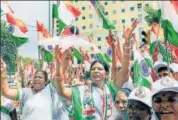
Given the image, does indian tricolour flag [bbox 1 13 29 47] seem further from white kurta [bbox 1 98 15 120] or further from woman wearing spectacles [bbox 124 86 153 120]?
woman wearing spectacles [bbox 124 86 153 120]

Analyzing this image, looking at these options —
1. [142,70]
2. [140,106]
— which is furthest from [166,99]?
[142,70]

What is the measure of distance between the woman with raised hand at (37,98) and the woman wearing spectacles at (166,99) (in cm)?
206

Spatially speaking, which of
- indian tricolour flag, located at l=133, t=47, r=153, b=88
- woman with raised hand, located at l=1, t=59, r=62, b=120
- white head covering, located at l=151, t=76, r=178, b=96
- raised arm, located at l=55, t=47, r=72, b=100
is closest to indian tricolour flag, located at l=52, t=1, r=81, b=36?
indian tricolour flag, located at l=133, t=47, r=153, b=88

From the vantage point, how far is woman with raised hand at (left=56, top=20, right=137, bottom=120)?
14.8 ft

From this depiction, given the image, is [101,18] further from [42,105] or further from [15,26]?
[42,105]

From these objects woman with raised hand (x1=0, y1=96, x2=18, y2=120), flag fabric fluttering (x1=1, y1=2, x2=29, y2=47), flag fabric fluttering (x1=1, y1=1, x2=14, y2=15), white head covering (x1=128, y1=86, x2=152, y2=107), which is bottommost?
woman with raised hand (x1=0, y1=96, x2=18, y2=120)

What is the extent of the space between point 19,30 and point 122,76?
3.18 metres

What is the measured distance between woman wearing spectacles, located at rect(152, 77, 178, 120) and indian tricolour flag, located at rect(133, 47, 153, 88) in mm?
2050

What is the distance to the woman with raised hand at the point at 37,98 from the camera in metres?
4.87

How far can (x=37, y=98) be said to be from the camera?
16.4 feet

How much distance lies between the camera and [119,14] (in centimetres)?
5519

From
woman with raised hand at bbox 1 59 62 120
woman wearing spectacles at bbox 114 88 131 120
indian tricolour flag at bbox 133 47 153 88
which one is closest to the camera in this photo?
woman wearing spectacles at bbox 114 88 131 120

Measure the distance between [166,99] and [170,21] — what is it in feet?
5.37

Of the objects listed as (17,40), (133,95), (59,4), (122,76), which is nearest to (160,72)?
(122,76)
